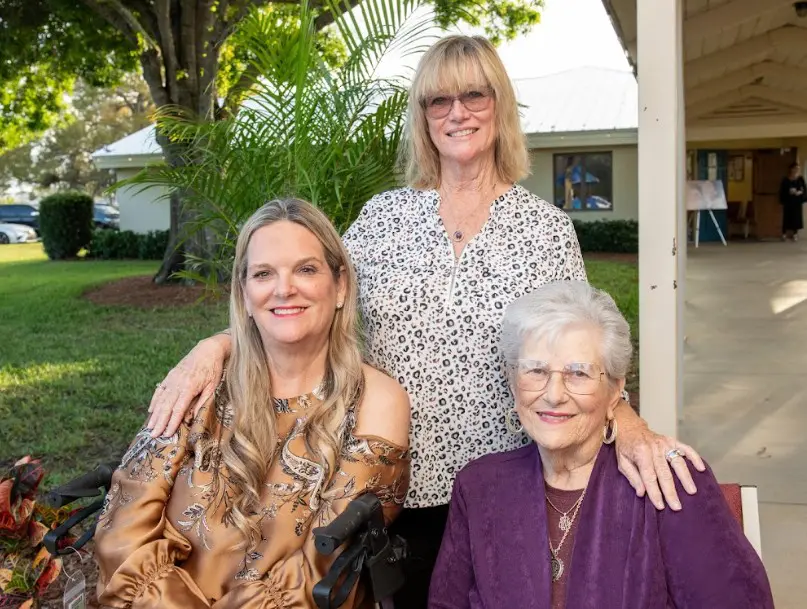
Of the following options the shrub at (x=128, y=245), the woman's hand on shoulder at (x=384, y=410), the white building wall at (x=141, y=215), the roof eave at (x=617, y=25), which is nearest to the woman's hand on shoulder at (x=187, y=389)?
the woman's hand on shoulder at (x=384, y=410)

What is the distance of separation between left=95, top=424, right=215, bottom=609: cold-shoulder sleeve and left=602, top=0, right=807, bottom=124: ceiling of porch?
5.70 m

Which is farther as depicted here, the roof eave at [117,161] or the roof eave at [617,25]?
the roof eave at [117,161]

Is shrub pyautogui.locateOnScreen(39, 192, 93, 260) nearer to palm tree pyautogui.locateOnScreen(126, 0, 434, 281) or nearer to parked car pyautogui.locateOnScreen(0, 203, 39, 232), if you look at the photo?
parked car pyautogui.locateOnScreen(0, 203, 39, 232)

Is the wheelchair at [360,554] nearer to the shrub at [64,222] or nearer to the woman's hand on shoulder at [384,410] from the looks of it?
the woman's hand on shoulder at [384,410]

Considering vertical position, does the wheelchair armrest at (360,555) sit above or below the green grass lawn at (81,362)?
above

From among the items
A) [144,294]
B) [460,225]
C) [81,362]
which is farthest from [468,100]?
[144,294]

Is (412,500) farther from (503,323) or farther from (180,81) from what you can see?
(180,81)

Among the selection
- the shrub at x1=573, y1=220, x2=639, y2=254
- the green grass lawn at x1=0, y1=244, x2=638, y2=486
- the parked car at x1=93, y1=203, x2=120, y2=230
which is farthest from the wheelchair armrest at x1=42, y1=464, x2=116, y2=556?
the parked car at x1=93, y1=203, x2=120, y2=230

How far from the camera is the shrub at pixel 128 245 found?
21094mm

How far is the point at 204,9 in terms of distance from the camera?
13.1m

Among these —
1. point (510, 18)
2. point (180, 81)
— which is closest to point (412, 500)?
point (180, 81)

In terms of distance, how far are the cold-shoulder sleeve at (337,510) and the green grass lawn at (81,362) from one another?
3.61 metres

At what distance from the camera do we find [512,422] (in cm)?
249

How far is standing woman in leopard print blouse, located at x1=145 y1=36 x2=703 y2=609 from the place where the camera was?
2453mm
